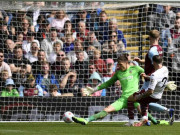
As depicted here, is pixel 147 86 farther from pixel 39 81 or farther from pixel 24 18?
pixel 24 18

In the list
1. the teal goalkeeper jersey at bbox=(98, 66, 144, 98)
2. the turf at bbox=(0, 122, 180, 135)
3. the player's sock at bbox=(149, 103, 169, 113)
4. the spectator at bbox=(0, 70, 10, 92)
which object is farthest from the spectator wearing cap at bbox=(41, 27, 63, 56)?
the turf at bbox=(0, 122, 180, 135)

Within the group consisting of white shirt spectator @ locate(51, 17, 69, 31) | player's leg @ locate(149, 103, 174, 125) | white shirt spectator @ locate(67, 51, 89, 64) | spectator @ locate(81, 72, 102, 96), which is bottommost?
player's leg @ locate(149, 103, 174, 125)

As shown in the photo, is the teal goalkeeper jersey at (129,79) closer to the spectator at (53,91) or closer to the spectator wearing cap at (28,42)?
the spectator at (53,91)

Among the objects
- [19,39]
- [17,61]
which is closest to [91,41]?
[19,39]

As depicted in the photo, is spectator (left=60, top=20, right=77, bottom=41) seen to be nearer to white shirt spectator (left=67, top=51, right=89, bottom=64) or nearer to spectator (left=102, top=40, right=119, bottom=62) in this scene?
white shirt spectator (left=67, top=51, right=89, bottom=64)

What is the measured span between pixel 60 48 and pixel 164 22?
3020mm

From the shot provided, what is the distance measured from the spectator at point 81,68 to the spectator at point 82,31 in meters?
0.47

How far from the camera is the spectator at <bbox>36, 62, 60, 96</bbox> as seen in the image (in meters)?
13.7

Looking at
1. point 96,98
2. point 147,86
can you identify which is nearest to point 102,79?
point 96,98

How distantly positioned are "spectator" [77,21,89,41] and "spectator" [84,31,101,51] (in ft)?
0.39

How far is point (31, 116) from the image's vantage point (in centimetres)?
1298

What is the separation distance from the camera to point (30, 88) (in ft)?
44.6

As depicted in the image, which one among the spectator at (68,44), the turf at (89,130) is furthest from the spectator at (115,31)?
the turf at (89,130)

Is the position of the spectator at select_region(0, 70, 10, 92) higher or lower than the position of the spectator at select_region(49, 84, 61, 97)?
higher
